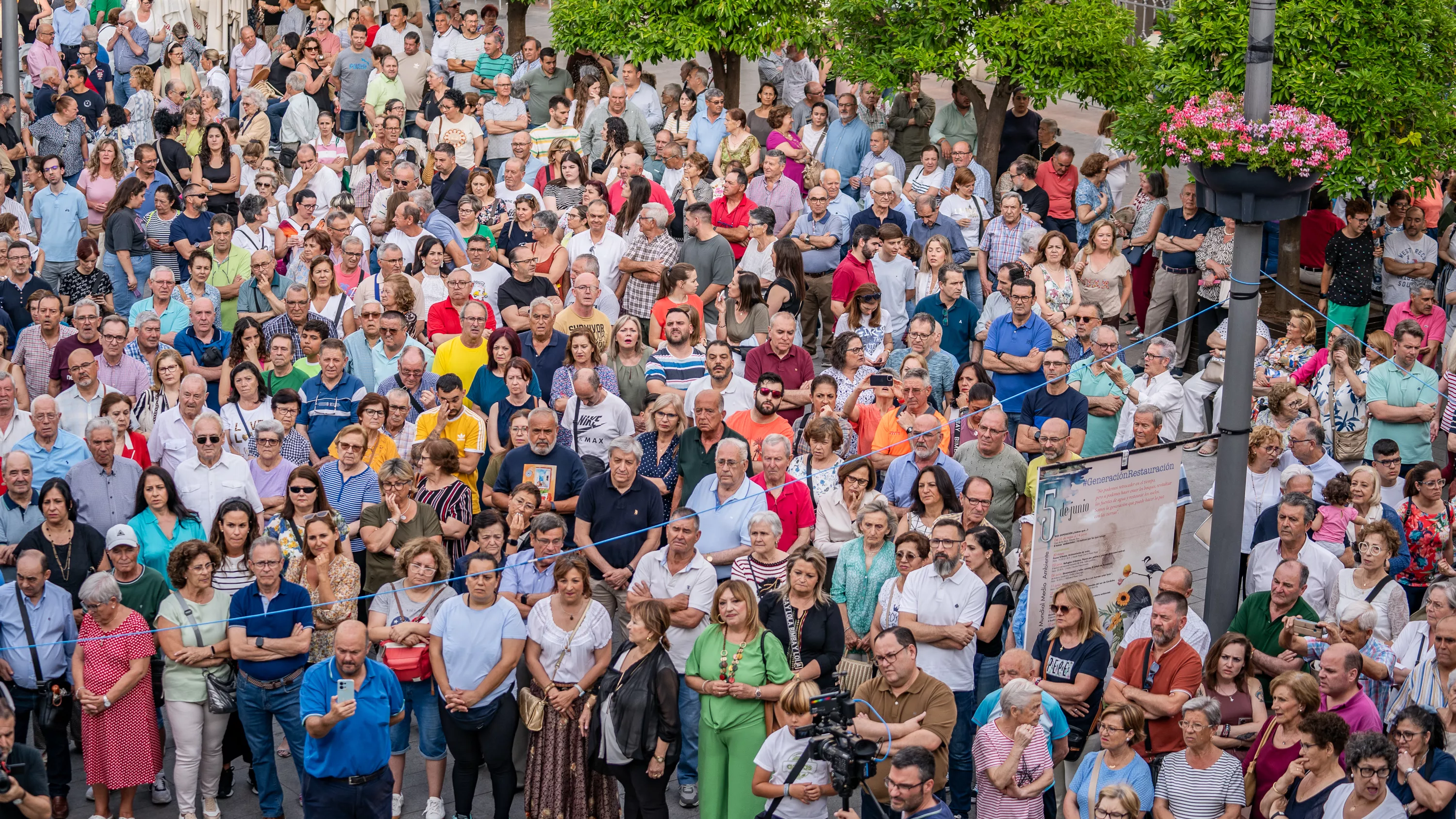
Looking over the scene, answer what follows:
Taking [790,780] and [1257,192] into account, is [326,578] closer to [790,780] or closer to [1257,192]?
[790,780]

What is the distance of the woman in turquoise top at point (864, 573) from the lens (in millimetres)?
9898

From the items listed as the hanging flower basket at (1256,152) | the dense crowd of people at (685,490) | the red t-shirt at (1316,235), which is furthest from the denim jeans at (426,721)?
the red t-shirt at (1316,235)

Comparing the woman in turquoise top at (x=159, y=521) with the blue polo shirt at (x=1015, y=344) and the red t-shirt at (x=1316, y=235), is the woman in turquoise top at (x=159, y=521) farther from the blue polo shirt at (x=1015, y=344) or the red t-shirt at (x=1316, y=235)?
the red t-shirt at (x=1316, y=235)

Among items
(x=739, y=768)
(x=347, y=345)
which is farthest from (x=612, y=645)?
(x=347, y=345)

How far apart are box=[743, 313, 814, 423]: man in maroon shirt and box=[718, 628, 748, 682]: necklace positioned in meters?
3.55

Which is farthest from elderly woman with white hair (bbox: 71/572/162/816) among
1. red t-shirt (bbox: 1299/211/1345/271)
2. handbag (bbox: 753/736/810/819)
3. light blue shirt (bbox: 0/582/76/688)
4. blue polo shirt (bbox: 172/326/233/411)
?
red t-shirt (bbox: 1299/211/1345/271)

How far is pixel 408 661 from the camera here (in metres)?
9.54

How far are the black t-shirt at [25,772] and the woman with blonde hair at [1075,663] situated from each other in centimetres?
515

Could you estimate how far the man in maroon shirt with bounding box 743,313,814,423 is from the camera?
40.6ft

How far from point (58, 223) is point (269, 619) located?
7.87m

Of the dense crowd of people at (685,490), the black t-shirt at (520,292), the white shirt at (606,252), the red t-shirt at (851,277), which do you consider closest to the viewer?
the dense crowd of people at (685,490)

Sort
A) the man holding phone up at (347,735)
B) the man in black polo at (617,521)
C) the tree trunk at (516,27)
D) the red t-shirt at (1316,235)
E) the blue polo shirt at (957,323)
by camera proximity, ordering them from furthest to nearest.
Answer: the tree trunk at (516,27), the red t-shirt at (1316,235), the blue polo shirt at (957,323), the man in black polo at (617,521), the man holding phone up at (347,735)

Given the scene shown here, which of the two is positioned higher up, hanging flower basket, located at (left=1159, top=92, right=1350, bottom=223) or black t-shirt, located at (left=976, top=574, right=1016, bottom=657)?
hanging flower basket, located at (left=1159, top=92, right=1350, bottom=223)

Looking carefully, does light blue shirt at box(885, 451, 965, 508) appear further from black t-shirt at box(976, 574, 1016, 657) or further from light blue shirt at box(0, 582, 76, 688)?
light blue shirt at box(0, 582, 76, 688)
